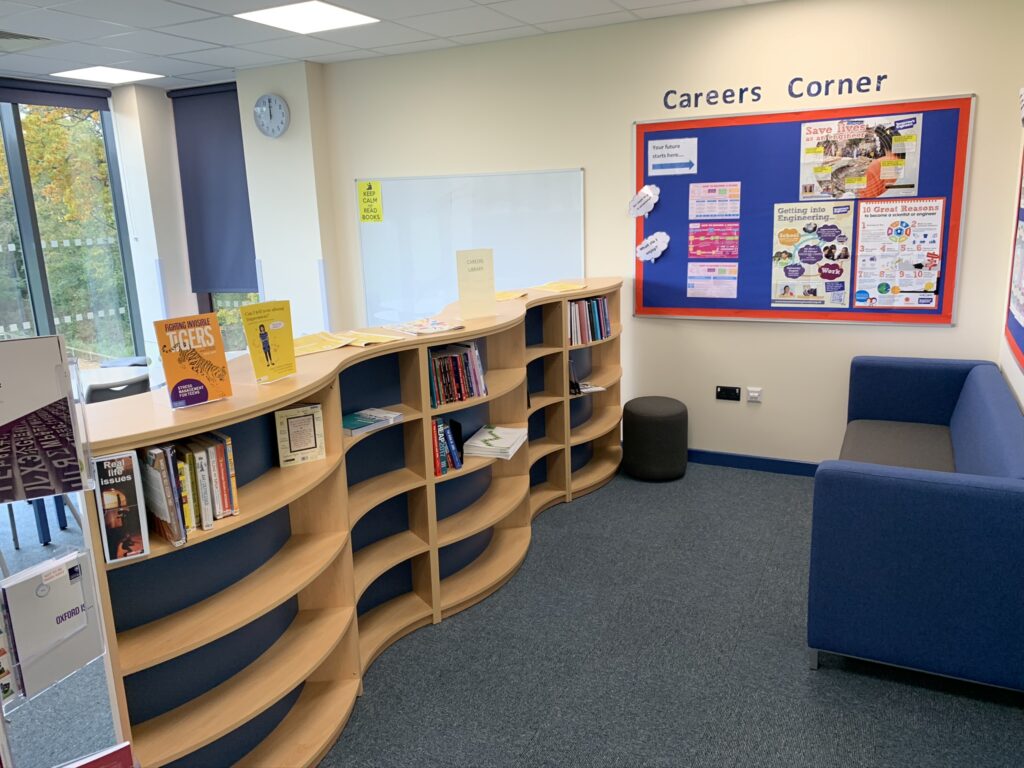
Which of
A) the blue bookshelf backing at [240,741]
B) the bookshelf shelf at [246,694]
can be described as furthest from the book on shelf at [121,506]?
the blue bookshelf backing at [240,741]

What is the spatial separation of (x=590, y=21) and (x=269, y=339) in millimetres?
3256

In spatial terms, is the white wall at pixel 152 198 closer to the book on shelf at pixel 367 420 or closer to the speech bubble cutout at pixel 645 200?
the speech bubble cutout at pixel 645 200

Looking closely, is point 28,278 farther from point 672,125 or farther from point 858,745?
point 858,745

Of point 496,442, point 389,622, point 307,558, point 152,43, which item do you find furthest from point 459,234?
point 307,558

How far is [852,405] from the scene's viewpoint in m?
4.30

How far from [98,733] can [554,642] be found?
→ 1.66 m

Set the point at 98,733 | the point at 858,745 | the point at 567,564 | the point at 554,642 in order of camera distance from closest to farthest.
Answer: the point at 858,745 < the point at 98,733 < the point at 554,642 < the point at 567,564

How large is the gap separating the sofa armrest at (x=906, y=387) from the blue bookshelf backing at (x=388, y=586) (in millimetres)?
2657

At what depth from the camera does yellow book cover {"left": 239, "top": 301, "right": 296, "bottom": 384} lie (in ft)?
7.52

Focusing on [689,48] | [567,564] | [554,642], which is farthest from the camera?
[689,48]

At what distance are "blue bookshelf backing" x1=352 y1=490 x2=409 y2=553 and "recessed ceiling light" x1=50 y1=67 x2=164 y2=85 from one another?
425cm

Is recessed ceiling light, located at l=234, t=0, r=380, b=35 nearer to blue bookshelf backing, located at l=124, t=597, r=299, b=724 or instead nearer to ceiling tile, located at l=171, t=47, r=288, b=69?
ceiling tile, located at l=171, t=47, r=288, b=69

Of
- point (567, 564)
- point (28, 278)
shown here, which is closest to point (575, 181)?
point (567, 564)

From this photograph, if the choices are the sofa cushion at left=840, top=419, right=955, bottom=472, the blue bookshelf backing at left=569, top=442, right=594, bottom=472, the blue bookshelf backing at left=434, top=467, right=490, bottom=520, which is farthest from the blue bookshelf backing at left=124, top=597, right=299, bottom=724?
the sofa cushion at left=840, top=419, right=955, bottom=472
